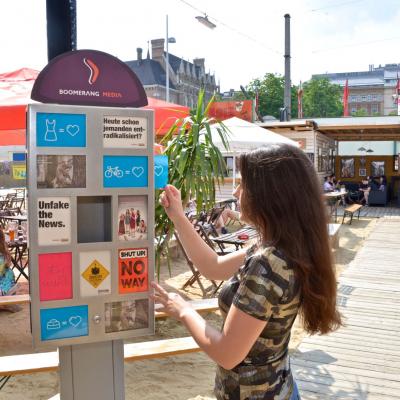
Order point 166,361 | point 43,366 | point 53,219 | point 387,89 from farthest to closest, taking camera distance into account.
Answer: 1. point 387,89
2. point 166,361
3. point 43,366
4. point 53,219

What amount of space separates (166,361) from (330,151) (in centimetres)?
1813

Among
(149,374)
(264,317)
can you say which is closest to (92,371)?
(264,317)

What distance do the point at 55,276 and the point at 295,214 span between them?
39.8 inches

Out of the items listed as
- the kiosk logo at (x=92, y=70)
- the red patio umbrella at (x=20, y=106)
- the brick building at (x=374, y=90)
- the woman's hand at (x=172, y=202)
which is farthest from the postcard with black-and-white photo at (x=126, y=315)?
the brick building at (x=374, y=90)

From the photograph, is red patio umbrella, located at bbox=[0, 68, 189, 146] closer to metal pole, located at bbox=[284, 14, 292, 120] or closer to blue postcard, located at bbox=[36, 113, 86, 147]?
blue postcard, located at bbox=[36, 113, 86, 147]

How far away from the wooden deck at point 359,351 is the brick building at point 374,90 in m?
94.4

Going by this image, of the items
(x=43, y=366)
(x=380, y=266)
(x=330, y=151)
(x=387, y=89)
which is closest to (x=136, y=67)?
(x=330, y=151)

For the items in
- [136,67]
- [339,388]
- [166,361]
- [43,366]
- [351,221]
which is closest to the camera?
[43,366]

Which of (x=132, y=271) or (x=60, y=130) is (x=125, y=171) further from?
(x=132, y=271)

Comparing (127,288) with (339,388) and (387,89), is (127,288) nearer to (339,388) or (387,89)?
(339,388)

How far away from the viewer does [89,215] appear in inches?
78.7

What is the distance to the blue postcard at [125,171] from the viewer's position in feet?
6.49

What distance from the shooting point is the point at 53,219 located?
6.20ft

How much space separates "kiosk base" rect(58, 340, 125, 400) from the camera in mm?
2094
